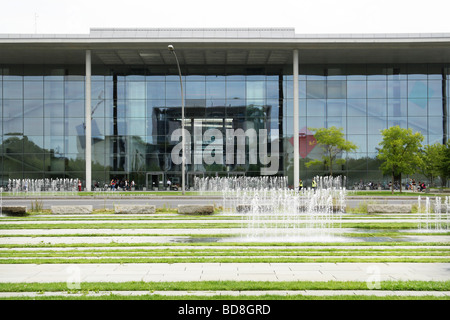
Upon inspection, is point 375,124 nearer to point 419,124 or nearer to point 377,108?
point 377,108

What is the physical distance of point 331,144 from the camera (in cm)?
4275

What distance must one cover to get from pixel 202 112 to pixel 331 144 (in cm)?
1388

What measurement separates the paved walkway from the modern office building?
1438 inches

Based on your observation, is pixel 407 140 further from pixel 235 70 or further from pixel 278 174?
pixel 235 70

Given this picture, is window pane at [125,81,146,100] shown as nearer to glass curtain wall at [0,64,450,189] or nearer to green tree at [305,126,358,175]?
glass curtain wall at [0,64,450,189]

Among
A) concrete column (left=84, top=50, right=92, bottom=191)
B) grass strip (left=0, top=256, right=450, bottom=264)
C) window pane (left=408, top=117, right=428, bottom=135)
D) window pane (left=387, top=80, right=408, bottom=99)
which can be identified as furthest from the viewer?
window pane (left=387, top=80, right=408, bottom=99)

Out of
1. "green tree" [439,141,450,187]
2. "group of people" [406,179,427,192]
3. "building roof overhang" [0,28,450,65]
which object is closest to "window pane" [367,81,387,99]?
"building roof overhang" [0,28,450,65]

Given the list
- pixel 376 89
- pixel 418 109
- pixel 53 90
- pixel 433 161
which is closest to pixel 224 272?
pixel 433 161

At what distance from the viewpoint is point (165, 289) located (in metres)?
6.48

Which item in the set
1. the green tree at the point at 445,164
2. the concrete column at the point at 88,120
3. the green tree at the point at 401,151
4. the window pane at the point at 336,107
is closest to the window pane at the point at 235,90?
the window pane at the point at 336,107

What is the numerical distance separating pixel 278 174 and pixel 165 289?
1538 inches

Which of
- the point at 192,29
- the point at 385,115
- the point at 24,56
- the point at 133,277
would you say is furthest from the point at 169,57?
the point at 133,277

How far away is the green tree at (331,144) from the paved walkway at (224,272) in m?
34.3

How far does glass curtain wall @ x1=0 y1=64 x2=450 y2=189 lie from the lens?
44781mm
